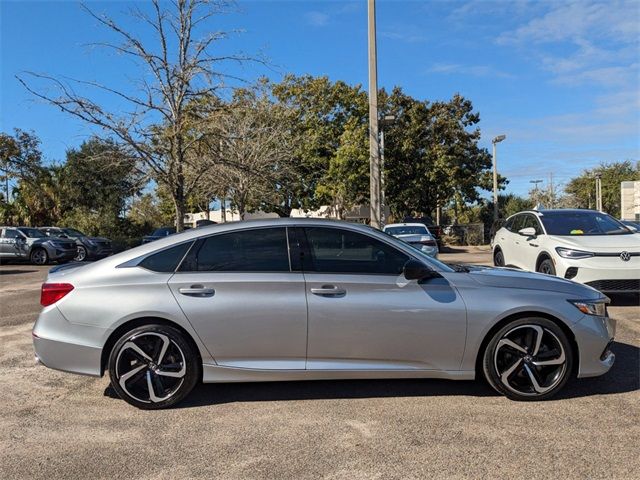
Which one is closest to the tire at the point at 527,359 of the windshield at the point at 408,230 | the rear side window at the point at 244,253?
the rear side window at the point at 244,253

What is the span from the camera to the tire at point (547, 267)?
848cm

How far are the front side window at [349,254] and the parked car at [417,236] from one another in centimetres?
749

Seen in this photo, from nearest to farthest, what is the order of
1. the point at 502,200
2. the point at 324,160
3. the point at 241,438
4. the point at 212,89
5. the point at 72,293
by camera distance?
the point at 241,438
the point at 72,293
the point at 212,89
the point at 324,160
the point at 502,200

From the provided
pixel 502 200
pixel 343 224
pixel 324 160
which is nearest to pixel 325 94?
pixel 324 160

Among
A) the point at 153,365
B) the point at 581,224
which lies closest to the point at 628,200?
the point at 581,224

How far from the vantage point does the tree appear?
180ft

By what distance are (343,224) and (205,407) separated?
→ 195 centimetres

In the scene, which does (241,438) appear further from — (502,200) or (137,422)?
(502,200)

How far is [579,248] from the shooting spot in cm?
816

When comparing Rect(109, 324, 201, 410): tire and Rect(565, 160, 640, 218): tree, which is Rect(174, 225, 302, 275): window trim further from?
Rect(565, 160, 640, 218): tree

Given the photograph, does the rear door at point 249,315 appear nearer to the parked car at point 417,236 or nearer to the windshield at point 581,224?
the windshield at point 581,224

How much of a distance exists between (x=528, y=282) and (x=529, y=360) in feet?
2.15

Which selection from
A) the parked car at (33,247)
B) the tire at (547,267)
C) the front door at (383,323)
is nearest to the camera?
the front door at (383,323)

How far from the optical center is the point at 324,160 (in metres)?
32.4
